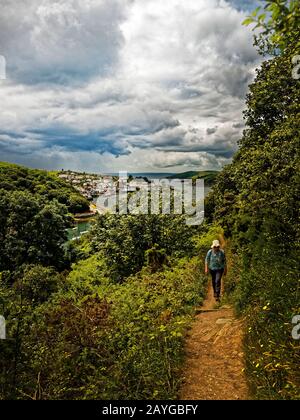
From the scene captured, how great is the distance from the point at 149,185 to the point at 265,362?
52.4 feet

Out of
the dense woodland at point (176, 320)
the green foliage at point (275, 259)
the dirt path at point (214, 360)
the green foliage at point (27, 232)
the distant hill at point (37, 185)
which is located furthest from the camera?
the distant hill at point (37, 185)

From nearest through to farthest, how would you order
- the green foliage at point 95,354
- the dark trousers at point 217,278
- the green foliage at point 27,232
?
the green foliage at point 95,354, the dark trousers at point 217,278, the green foliage at point 27,232

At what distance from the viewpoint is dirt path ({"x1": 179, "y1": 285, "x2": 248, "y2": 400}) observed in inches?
210

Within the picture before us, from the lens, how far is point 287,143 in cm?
883

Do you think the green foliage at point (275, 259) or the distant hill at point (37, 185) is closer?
the green foliage at point (275, 259)

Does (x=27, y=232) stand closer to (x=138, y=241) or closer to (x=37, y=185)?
(x=138, y=241)


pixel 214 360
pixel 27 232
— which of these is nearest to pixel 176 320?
pixel 214 360

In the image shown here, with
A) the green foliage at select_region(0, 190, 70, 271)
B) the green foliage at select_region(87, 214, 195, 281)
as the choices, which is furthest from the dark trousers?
the green foliage at select_region(0, 190, 70, 271)

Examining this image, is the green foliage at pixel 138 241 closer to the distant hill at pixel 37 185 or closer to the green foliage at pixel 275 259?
the green foliage at pixel 275 259

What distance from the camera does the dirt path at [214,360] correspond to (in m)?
5.34

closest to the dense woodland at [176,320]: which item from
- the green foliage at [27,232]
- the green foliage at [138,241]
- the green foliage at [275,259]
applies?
the green foliage at [275,259]

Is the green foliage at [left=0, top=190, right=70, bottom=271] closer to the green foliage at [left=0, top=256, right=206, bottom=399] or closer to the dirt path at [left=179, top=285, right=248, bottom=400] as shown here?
the green foliage at [left=0, top=256, right=206, bottom=399]

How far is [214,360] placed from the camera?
6418 mm
